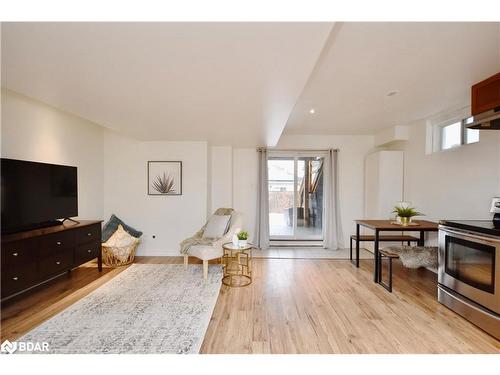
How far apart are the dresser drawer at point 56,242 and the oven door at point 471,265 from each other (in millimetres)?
4375

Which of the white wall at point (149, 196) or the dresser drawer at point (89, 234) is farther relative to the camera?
the white wall at point (149, 196)

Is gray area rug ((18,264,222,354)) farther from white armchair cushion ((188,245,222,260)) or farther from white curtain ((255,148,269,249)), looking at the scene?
white curtain ((255,148,269,249))

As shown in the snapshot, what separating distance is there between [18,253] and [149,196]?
2.25 m

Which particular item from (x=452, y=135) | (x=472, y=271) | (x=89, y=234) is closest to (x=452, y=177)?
(x=452, y=135)

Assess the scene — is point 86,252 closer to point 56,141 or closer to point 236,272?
point 56,141

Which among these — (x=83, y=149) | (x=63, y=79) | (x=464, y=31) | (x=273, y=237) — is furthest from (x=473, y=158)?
(x=83, y=149)

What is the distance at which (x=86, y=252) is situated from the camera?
10.5 feet

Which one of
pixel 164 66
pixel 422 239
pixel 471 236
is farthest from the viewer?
pixel 422 239

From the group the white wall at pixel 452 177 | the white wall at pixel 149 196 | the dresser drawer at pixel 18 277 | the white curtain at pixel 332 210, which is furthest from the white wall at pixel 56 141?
the white wall at pixel 452 177

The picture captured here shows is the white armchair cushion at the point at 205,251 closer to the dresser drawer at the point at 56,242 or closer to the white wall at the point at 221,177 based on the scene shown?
the dresser drawer at the point at 56,242

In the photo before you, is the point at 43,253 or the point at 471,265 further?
the point at 43,253

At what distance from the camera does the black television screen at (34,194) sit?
239cm

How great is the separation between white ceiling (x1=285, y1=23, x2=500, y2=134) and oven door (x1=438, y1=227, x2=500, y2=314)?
1598 millimetres

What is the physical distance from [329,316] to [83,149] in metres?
4.39
